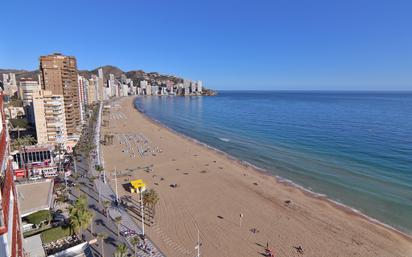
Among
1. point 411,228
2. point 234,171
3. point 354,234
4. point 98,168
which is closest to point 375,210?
point 411,228

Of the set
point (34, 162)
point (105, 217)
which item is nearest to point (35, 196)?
point (105, 217)

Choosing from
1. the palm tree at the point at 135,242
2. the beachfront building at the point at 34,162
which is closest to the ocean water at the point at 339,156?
the palm tree at the point at 135,242

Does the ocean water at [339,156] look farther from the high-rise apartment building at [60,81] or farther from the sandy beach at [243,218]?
the high-rise apartment building at [60,81]

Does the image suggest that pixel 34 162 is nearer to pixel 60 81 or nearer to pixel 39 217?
pixel 39 217

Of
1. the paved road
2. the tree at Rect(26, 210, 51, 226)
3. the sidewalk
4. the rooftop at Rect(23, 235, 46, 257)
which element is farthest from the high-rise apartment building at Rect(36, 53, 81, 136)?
the rooftop at Rect(23, 235, 46, 257)

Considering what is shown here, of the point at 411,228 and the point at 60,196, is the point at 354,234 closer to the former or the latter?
the point at 411,228

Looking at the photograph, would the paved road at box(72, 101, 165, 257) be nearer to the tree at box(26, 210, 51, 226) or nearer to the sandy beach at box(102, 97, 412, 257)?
the sandy beach at box(102, 97, 412, 257)
